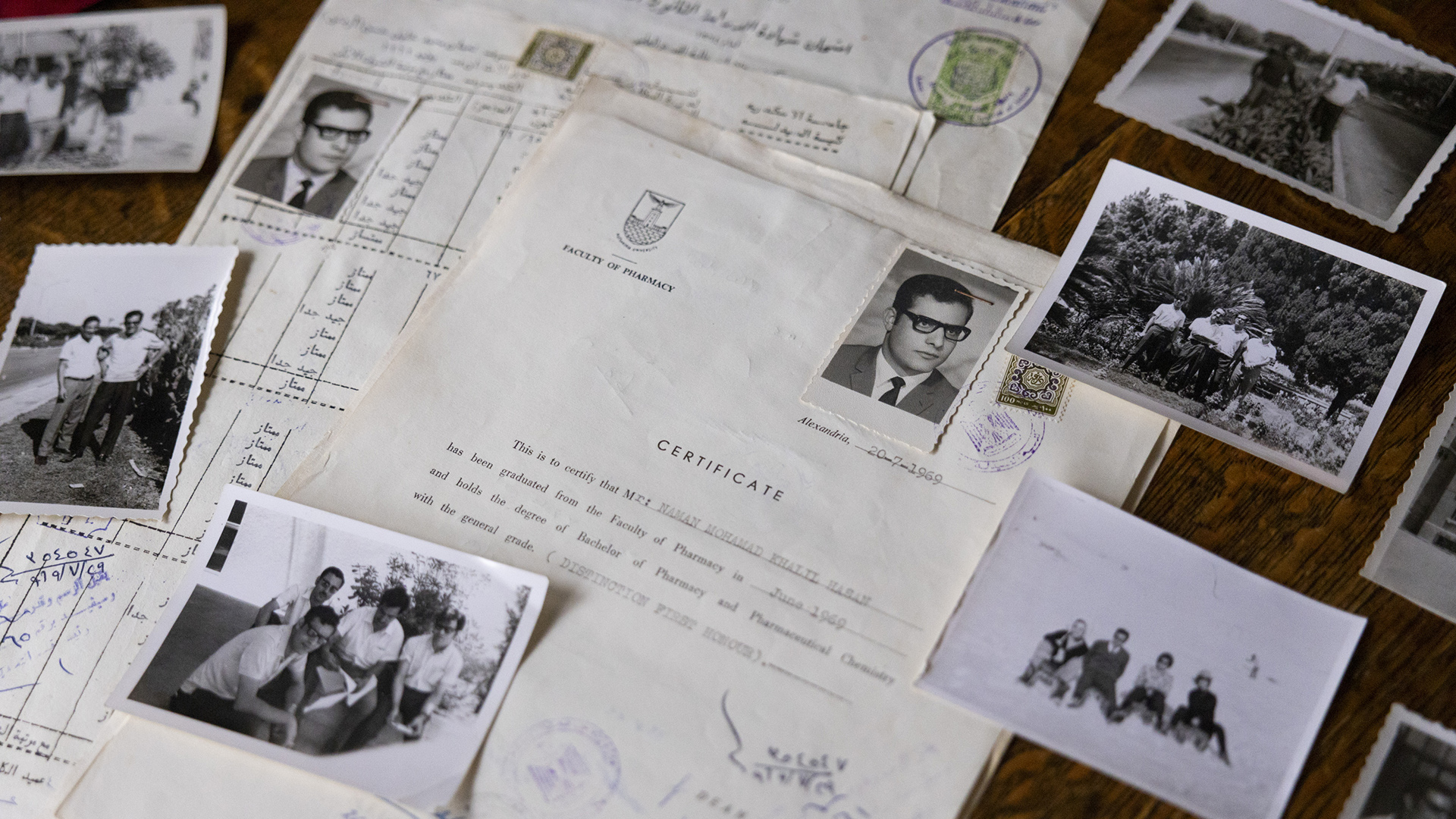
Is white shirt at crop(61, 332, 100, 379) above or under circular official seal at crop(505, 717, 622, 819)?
above

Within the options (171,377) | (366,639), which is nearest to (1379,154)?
(366,639)

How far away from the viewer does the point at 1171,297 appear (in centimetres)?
53

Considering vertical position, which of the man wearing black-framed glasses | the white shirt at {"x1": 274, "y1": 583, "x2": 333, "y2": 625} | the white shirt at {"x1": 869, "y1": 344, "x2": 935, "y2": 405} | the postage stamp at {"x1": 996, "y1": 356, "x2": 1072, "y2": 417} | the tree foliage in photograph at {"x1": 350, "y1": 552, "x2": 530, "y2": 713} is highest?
the postage stamp at {"x1": 996, "y1": 356, "x2": 1072, "y2": 417}

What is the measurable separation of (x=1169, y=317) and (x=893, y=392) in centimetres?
17

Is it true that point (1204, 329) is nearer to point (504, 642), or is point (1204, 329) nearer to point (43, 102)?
point (504, 642)

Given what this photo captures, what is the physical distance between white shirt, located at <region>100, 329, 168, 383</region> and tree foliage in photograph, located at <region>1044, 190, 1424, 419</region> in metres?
0.56

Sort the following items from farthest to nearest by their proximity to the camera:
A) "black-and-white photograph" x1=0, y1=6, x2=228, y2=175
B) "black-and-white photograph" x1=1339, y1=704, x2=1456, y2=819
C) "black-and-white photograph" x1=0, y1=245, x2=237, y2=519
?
"black-and-white photograph" x1=0, y1=6, x2=228, y2=175, "black-and-white photograph" x1=0, y1=245, x2=237, y2=519, "black-and-white photograph" x1=1339, y1=704, x2=1456, y2=819

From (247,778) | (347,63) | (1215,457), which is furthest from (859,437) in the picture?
(347,63)

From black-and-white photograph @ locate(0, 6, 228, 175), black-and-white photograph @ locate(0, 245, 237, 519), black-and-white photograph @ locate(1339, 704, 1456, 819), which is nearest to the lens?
black-and-white photograph @ locate(1339, 704, 1456, 819)

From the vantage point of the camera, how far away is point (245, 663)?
464 millimetres

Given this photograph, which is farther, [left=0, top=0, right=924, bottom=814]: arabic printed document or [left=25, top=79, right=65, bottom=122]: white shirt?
[left=25, top=79, right=65, bottom=122]: white shirt

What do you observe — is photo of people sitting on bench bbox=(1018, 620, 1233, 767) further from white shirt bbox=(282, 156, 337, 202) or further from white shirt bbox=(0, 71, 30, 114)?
white shirt bbox=(0, 71, 30, 114)

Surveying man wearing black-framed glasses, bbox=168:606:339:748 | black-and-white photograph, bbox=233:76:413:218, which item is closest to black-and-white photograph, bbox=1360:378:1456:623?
man wearing black-framed glasses, bbox=168:606:339:748

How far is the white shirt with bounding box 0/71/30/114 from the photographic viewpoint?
681 millimetres
